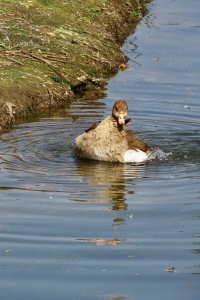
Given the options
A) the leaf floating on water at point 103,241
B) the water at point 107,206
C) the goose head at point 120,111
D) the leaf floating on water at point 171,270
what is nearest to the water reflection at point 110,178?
the water at point 107,206

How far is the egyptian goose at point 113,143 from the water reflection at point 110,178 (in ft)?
0.39

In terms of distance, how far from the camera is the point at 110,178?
12188mm

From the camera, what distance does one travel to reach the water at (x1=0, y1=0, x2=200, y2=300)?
8375mm


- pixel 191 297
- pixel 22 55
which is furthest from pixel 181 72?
pixel 191 297

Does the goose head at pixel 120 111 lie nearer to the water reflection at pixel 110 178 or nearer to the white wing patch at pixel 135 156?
the white wing patch at pixel 135 156

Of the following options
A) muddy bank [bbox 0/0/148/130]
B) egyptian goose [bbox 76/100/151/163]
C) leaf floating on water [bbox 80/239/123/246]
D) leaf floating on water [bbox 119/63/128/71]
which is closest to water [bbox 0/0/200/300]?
leaf floating on water [bbox 80/239/123/246]

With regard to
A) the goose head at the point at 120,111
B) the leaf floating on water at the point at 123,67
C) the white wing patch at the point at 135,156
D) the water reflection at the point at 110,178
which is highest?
the goose head at the point at 120,111

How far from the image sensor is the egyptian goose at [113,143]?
12969 millimetres

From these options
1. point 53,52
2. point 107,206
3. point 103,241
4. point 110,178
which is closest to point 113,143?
point 110,178

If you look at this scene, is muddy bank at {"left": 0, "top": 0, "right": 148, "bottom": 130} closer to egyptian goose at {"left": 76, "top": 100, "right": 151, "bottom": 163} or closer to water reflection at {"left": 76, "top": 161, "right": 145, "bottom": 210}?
egyptian goose at {"left": 76, "top": 100, "right": 151, "bottom": 163}

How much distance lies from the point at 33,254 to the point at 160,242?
1.20 m

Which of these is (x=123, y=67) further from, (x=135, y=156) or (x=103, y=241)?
(x=103, y=241)

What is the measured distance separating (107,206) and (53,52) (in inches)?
289

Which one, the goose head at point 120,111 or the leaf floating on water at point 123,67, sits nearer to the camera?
the goose head at point 120,111
